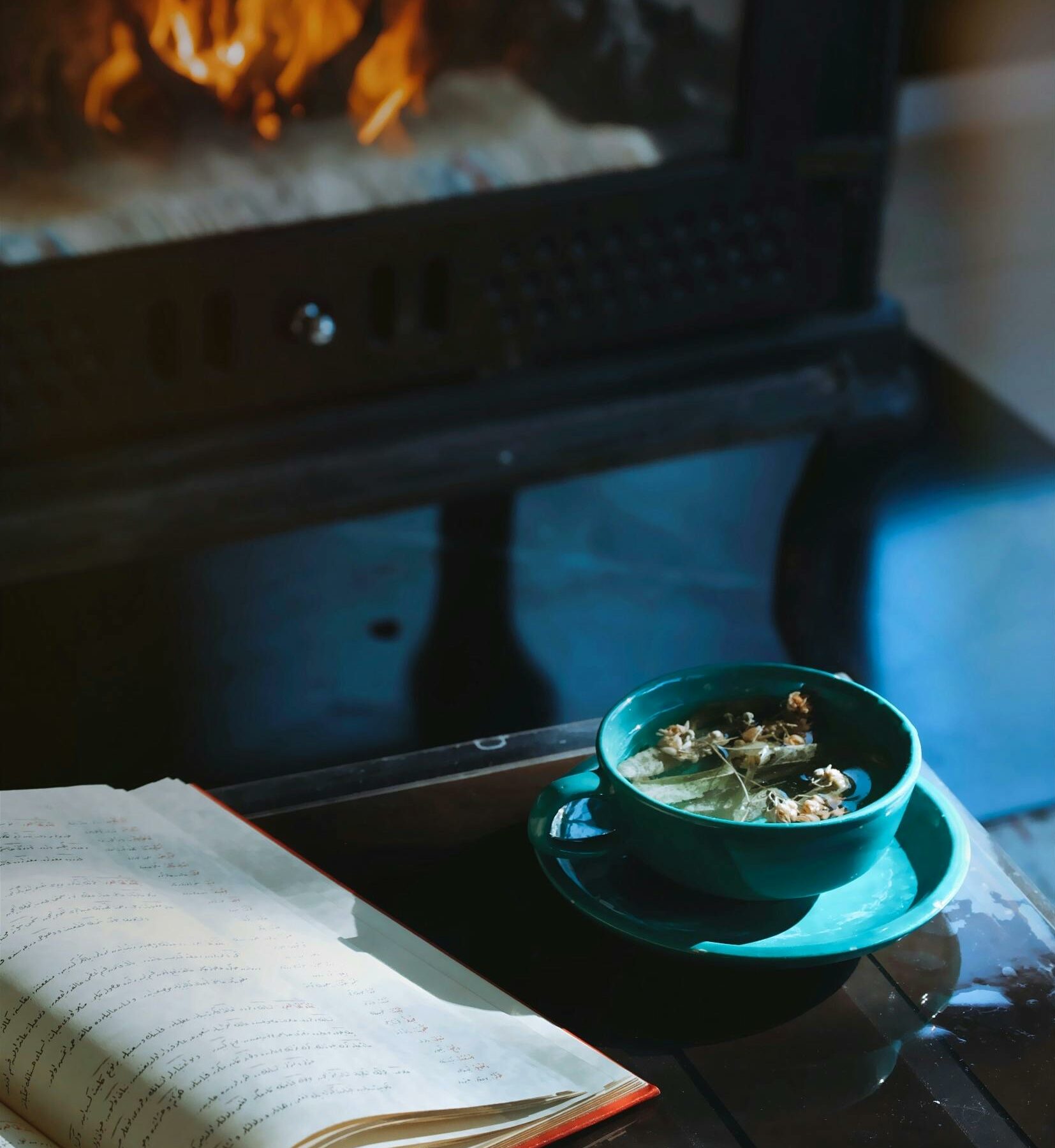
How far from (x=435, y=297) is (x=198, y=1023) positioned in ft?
3.81

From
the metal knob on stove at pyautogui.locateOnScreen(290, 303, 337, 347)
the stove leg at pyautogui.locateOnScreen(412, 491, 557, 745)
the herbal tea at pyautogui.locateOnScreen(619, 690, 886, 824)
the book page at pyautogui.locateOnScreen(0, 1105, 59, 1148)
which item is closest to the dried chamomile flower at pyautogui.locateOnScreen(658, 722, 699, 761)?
the herbal tea at pyautogui.locateOnScreen(619, 690, 886, 824)

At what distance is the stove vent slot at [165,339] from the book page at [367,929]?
2.79ft

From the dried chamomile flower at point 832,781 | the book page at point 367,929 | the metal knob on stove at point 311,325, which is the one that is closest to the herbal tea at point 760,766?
the dried chamomile flower at point 832,781

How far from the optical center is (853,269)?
1.80 meters

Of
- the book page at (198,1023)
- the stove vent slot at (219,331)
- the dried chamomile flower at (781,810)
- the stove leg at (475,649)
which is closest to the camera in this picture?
the book page at (198,1023)

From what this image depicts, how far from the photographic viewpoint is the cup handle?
2.15 ft

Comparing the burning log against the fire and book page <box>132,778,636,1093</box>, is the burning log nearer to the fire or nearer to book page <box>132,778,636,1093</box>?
the fire

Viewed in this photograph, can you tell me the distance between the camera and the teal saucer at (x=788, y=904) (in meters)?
0.62

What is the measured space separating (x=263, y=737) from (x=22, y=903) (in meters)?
0.78

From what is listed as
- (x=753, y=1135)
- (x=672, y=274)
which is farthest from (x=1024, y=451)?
(x=753, y=1135)

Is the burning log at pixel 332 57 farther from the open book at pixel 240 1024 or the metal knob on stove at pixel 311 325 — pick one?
the open book at pixel 240 1024

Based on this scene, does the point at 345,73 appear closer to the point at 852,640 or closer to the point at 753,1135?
the point at 852,640

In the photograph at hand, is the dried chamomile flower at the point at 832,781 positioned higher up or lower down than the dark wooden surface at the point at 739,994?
higher up

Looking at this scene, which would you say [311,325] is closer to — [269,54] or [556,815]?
[269,54]
